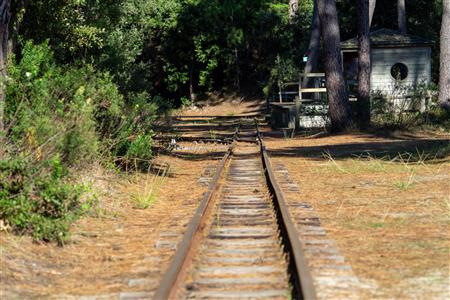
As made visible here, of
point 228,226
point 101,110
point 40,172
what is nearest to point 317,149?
point 101,110

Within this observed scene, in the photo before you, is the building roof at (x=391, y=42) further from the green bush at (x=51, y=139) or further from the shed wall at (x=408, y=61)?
the green bush at (x=51, y=139)

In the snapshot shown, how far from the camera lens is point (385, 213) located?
10.8m

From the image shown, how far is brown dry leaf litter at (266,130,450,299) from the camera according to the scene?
7348 millimetres

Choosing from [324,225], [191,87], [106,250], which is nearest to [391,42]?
[191,87]

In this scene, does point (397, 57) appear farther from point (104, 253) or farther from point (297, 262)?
point (297, 262)

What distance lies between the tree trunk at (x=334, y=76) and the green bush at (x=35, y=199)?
18762mm

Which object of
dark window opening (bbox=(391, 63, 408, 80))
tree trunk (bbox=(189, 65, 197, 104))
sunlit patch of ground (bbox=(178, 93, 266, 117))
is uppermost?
dark window opening (bbox=(391, 63, 408, 80))

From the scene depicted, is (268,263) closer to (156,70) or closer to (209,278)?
(209,278)

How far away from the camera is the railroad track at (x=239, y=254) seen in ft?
22.3

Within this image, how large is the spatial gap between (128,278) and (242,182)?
724 cm

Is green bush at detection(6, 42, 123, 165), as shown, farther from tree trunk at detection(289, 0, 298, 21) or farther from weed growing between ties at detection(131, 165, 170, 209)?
tree trunk at detection(289, 0, 298, 21)

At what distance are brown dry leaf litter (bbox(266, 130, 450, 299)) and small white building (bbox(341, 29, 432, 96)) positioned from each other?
16999mm

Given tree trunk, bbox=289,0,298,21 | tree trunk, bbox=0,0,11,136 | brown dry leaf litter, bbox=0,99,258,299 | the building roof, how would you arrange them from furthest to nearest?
tree trunk, bbox=289,0,298,21 → the building roof → tree trunk, bbox=0,0,11,136 → brown dry leaf litter, bbox=0,99,258,299

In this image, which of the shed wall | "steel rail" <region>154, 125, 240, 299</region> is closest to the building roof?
the shed wall
